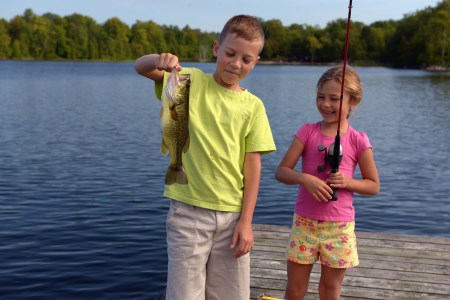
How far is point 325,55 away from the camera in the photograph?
14012 cm

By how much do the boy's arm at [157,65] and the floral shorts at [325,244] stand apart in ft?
3.95

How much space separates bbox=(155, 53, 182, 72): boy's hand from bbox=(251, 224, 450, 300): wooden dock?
8.29 feet

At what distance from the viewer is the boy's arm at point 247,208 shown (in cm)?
303

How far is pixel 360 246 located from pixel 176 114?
11.8 ft

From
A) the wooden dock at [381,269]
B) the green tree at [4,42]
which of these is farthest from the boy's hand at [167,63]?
the green tree at [4,42]

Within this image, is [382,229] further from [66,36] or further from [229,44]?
[66,36]

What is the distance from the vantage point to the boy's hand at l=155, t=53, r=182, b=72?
2.75m

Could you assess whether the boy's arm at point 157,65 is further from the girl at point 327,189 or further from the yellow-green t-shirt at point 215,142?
the girl at point 327,189

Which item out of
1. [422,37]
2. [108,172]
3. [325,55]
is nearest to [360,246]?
[108,172]

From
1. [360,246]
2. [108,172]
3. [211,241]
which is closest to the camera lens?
[211,241]

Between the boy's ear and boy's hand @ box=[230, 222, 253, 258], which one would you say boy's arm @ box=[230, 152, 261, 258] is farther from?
the boy's ear

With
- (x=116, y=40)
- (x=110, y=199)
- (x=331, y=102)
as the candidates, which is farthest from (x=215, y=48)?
(x=116, y=40)

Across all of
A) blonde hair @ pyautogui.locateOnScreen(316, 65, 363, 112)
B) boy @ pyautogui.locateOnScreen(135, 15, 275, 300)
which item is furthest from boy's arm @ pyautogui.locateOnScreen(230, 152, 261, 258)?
blonde hair @ pyautogui.locateOnScreen(316, 65, 363, 112)

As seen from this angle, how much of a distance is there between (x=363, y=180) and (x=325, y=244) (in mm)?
428
